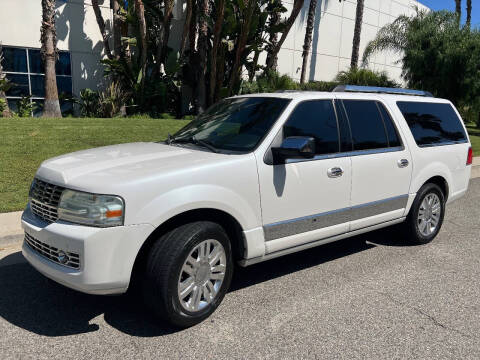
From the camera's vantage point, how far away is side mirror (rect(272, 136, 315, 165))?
371 centimetres

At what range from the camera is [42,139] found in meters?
9.57

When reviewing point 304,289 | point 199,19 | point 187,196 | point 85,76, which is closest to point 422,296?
point 304,289

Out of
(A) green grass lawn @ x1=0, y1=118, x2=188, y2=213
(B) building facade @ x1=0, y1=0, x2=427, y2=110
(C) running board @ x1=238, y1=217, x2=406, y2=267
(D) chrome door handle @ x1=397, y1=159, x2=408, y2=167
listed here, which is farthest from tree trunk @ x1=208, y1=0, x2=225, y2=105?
(C) running board @ x1=238, y1=217, x2=406, y2=267

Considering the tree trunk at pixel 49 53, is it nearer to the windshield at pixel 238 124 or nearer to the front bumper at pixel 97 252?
the windshield at pixel 238 124

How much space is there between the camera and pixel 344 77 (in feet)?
69.2

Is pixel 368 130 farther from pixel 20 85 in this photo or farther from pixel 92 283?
pixel 20 85

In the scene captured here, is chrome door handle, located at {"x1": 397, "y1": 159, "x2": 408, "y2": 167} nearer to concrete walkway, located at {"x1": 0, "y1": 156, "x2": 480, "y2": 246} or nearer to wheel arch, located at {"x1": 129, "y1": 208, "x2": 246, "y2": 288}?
wheel arch, located at {"x1": 129, "y1": 208, "x2": 246, "y2": 288}

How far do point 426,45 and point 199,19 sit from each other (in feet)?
35.7

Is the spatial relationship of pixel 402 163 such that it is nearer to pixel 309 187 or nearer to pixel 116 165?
pixel 309 187

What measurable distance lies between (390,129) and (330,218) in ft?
4.68

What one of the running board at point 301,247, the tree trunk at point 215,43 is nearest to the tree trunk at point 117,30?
the tree trunk at point 215,43

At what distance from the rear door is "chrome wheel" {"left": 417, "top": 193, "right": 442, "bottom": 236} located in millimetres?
483

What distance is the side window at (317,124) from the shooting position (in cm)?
412

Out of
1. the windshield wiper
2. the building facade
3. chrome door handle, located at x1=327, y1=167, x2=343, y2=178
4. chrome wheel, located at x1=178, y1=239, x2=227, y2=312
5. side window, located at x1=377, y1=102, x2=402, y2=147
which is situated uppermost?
the building facade
